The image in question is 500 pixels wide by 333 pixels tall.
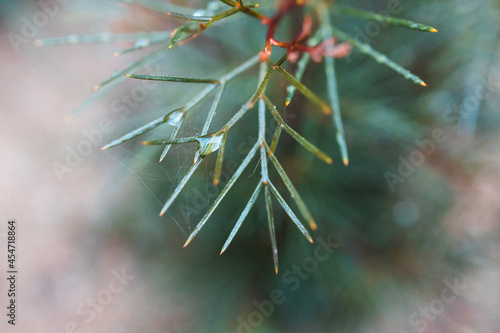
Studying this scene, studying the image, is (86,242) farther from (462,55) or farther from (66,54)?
(462,55)

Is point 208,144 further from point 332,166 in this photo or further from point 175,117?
point 332,166

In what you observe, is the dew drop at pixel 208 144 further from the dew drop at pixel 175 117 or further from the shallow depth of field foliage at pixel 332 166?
the shallow depth of field foliage at pixel 332 166

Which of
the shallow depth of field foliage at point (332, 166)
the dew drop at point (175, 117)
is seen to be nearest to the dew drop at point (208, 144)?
the dew drop at point (175, 117)

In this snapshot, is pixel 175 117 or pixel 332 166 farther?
pixel 332 166

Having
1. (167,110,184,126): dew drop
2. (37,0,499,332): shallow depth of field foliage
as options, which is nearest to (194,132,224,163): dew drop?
(167,110,184,126): dew drop

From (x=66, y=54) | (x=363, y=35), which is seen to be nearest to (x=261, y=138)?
(x=363, y=35)

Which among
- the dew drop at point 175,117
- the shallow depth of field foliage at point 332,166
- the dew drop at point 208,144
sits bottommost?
the shallow depth of field foliage at point 332,166

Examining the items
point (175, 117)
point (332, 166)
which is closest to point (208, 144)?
point (175, 117)

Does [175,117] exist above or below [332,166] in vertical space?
above

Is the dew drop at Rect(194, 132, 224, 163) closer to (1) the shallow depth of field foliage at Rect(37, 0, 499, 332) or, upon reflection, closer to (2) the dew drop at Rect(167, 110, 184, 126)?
(2) the dew drop at Rect(167, 110, 184, 126)
